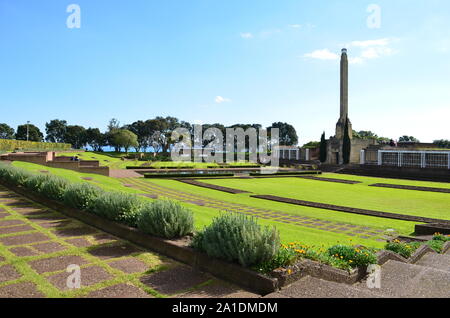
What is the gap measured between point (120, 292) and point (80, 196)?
5220 millimetres

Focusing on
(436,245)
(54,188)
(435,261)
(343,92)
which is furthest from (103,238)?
(343,92)

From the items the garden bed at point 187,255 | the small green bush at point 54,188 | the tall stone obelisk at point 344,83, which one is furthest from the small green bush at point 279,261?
the tall stone obelisk at point 344,83

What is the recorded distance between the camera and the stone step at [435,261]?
6534mm

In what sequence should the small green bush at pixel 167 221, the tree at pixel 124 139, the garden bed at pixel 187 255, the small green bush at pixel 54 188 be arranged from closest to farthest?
the garden bed at pixel 187 255 < the small green bush at pixel 167 221 < the small green bush at pixel 54 188 < the tree at pixel 124 139

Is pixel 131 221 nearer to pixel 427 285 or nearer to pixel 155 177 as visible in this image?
pixel 427 285

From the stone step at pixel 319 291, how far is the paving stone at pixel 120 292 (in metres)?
1.61

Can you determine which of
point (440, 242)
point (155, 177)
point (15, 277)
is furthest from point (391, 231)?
point (155, 177)

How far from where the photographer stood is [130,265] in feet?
16.0

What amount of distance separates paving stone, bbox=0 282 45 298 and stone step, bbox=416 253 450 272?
288 inches

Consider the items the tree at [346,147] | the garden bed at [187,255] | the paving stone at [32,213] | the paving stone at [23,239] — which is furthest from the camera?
the tree at [346,147]

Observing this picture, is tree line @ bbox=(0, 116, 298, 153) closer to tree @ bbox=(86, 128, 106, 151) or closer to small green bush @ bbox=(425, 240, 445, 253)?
tree @ bbox=(86, 128, 106, 151)

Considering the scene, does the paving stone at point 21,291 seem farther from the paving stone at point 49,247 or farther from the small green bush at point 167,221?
the small green bush at point 167,221

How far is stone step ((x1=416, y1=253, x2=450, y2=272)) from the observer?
21.4ft
